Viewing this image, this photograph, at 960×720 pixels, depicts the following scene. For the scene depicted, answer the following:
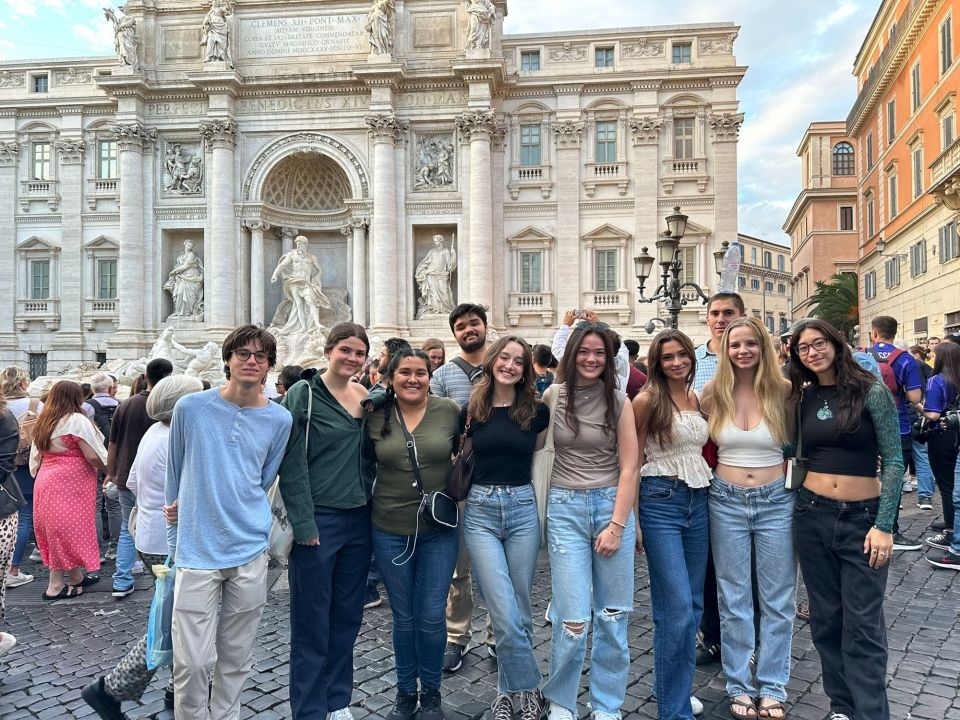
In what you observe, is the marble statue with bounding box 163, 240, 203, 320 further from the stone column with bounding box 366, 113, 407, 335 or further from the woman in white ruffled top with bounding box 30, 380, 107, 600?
the woman in white ruffled top with bounding box 30, 380, 107, 600

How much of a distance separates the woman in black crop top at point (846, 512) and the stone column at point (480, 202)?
58.3ft

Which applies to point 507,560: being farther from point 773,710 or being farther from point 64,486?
point 64,486

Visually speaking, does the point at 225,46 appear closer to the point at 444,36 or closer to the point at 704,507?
the point at 444,36

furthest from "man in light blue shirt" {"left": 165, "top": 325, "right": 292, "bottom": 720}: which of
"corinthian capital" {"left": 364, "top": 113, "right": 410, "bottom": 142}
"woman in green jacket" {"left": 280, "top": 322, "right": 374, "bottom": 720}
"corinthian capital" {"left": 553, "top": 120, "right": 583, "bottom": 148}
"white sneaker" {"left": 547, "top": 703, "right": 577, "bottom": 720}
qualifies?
"corinthian capital" {"left": 553, "top": 120, "right": 583, "bottom": 148}

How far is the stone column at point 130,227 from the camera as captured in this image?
22156mm

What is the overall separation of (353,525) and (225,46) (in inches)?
912

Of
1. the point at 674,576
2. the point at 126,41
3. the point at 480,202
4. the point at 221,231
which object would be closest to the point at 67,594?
the point at 674,576

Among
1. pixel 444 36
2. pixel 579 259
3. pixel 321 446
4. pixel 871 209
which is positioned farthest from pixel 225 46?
pixel 871 209

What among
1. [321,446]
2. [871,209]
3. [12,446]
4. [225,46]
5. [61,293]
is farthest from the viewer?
[871,209]

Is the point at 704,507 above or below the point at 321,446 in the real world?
below

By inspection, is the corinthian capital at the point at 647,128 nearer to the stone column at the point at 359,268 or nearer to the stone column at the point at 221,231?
the stone column at the point at 359,268

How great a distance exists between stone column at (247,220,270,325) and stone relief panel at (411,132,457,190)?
19.1 feet

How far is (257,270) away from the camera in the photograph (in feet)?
73.7

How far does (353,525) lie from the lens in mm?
3740
